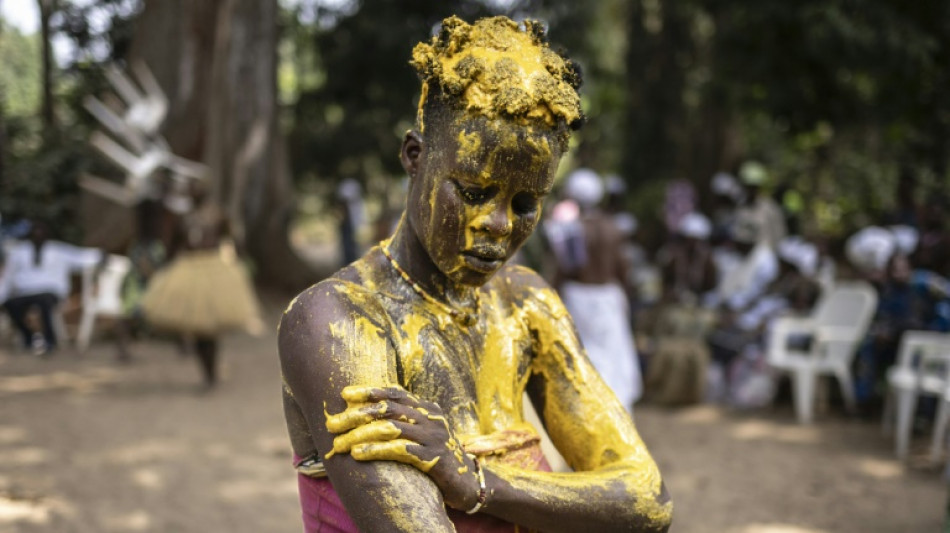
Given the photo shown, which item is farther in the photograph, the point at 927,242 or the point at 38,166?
the point at 38,166

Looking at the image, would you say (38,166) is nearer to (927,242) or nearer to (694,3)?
(694,3)

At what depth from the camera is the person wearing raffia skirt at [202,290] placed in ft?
27.3

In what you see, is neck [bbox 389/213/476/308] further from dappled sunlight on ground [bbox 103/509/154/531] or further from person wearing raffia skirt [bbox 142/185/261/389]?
person wearing raffia skirt [bbox 142/185/261/389]

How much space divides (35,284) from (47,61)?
3.33 meters

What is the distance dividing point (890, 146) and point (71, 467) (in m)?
12.4

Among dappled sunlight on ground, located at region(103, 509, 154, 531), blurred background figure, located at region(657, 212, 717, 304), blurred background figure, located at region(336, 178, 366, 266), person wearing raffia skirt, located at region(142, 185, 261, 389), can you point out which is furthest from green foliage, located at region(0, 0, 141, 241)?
blurred background figure, located at region(657, 212, 717, 304)

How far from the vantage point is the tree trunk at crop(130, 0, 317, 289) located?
12305 millimetres

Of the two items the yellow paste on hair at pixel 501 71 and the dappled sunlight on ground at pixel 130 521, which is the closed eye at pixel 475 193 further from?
the dappled sunlight on ground at pixel 130 521

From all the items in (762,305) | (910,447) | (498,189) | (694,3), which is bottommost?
(910,447)

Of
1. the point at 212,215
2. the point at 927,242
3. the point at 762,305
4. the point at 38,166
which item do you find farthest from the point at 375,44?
the point at 927,242

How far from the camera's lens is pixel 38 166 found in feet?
40.6

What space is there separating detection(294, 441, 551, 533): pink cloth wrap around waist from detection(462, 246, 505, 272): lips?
0.38m

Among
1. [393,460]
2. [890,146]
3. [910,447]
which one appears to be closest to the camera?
[393,460]

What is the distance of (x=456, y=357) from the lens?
1754 millimetres
